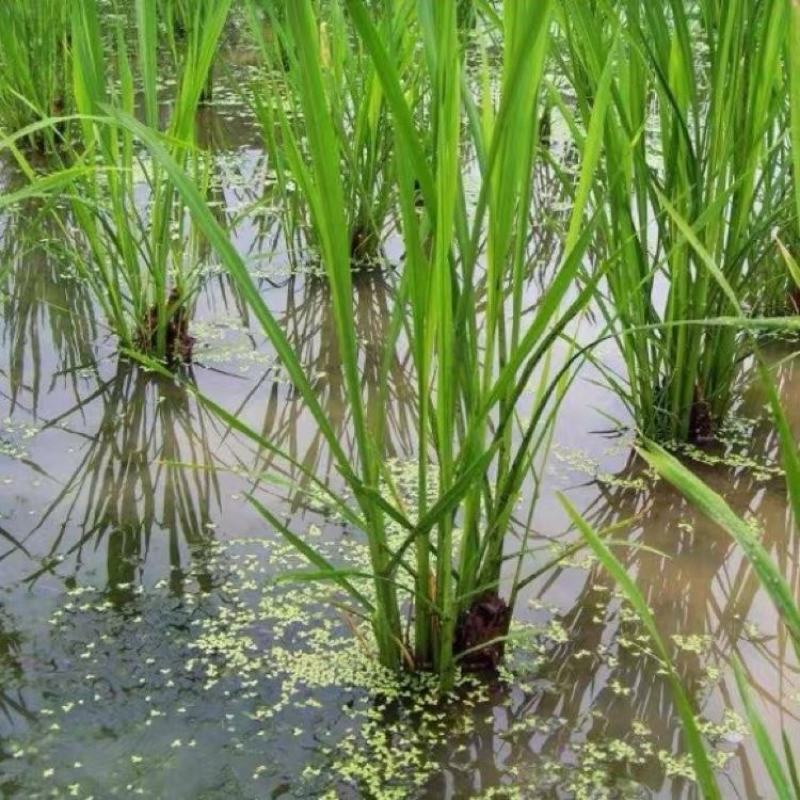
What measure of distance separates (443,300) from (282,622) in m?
0.42

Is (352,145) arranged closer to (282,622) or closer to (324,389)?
(324,389)

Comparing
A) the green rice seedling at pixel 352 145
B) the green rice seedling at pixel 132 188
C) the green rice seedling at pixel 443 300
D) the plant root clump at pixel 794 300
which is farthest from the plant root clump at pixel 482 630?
the plant root clump at pixel 794 300

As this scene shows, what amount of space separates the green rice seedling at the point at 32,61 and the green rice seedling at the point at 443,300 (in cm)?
176

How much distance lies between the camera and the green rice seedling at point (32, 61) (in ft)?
8.47

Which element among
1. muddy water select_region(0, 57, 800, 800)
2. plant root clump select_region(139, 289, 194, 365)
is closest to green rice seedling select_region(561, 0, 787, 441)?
muddy water select_region(0, 57, 800, 800)

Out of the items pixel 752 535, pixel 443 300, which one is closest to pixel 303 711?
pixel 443 300

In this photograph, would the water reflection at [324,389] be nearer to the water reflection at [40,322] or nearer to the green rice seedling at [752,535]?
the water reflection at [40,322]

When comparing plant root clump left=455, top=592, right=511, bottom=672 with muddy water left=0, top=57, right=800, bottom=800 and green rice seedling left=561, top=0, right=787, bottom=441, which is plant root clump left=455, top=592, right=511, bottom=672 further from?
green rice seedling left=561, top=0, right=787, bottom=441

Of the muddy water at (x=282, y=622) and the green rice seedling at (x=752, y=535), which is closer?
the green rice seedling at (x=752, y=535)

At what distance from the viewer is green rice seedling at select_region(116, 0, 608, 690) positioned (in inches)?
33.6

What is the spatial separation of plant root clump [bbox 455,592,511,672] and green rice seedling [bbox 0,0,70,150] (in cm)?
181

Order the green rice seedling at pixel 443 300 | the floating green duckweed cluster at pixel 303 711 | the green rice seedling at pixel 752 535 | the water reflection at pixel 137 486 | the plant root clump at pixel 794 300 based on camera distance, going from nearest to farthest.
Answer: the green rice seedling at pixel 752 535 → the green rice seedling at pixel 443 300 → the floating green duckweed cluster at pixel 303 711 → the water reflection at pixel 137 486 → the plant root clump at pixel 794 300

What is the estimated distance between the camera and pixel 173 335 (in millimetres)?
1780

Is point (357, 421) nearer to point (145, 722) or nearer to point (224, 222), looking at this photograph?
point (145, 722)
